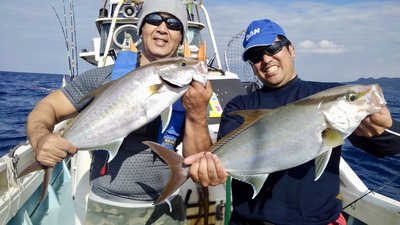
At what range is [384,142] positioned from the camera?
2.12 metres

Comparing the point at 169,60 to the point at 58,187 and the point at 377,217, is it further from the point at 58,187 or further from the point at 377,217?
the point at 58,187

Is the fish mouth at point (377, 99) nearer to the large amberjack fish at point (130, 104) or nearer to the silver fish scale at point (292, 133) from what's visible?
the silver fish scale at point (292, 133)

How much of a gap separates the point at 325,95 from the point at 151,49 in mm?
1306

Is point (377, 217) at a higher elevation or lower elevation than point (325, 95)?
lower

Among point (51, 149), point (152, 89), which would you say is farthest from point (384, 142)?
point (51, 149)

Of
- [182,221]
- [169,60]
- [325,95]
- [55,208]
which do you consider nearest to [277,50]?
[325,95]

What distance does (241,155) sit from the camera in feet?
7.09

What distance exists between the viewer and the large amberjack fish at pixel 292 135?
194cm

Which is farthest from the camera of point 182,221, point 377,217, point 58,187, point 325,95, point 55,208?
point 58,187

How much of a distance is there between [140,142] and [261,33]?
127 centimetres

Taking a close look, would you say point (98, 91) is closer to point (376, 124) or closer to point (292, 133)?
point (292, 133)

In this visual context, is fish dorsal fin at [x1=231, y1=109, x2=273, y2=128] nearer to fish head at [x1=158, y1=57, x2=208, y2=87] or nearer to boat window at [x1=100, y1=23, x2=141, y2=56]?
fish head at [x1=158, y1=57, x2=208, y2=87]

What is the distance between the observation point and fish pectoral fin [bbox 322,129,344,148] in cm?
194

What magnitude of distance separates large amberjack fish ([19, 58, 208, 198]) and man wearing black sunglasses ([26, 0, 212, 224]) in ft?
0.57
